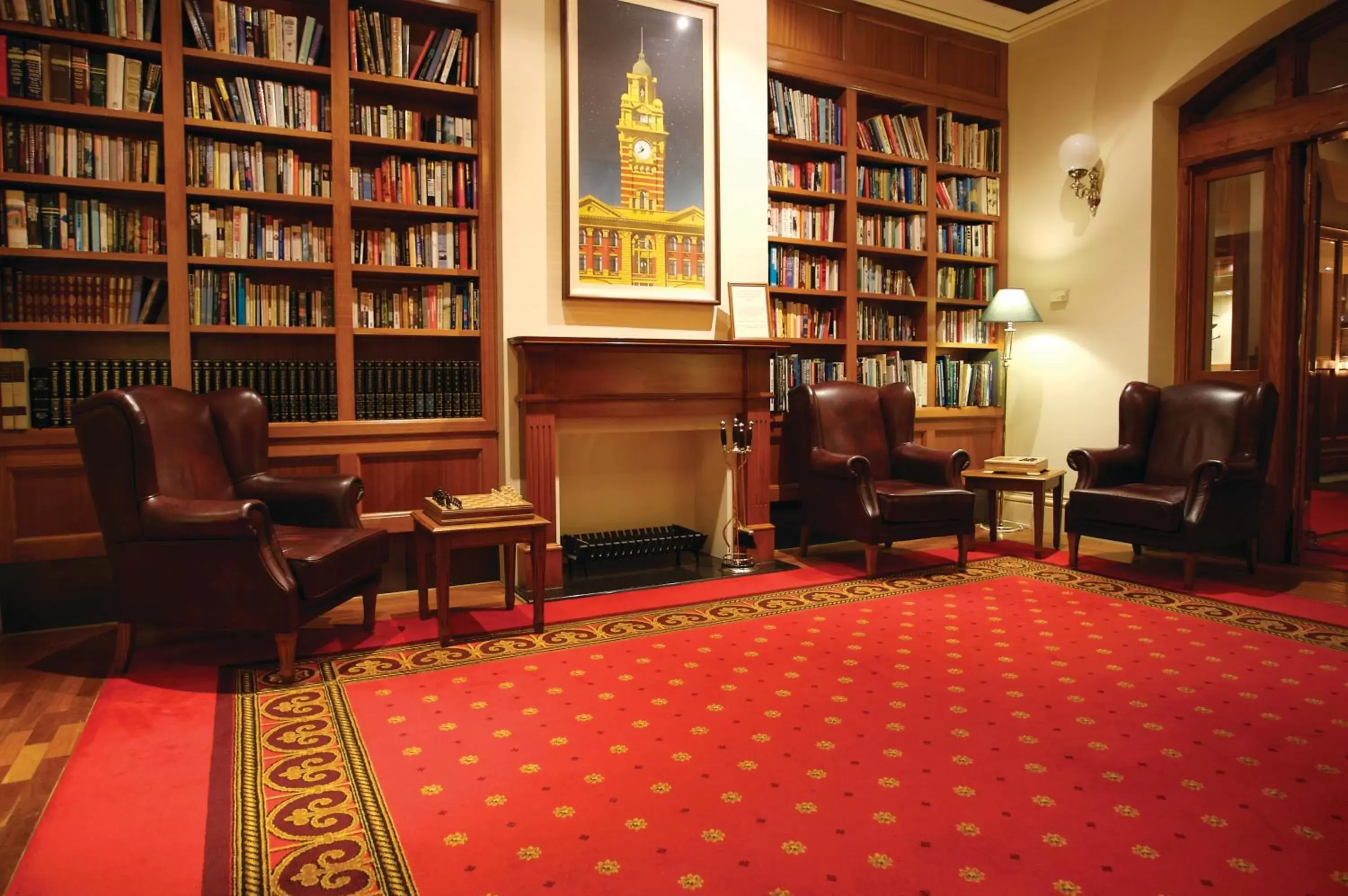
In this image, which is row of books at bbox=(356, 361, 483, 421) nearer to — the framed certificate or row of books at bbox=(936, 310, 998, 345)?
the framed certificate

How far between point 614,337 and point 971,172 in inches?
131

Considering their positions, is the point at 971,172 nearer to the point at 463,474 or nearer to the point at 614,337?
the point at 614,337

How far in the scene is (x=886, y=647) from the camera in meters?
3.35

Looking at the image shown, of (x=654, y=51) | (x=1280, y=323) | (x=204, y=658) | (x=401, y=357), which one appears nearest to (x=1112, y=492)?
(x=1280, y=323)

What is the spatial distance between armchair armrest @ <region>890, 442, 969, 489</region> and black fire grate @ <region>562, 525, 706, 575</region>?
4.53 feet

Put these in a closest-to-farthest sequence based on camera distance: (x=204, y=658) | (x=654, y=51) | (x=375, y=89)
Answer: (x=204, y=658) < (x=375, y=89) < (x=654, y=51)

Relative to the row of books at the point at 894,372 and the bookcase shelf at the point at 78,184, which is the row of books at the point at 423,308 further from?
the row of books at the point at 894,372

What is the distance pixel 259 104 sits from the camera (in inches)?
157

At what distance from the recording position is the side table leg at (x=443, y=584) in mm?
3373

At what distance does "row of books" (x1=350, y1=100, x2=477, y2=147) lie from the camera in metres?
4.20

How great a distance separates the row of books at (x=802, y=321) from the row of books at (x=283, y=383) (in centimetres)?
280

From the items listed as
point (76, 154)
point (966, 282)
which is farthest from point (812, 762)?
point (966, 282)

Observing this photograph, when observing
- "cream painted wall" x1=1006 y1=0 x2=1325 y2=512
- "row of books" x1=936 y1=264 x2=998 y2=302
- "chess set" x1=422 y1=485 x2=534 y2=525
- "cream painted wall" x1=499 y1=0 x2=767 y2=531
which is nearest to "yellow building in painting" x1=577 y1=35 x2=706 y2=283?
"cream painted wall" x1=499 y1=0 x2=767 y2=531

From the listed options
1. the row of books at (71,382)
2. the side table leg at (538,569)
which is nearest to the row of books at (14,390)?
the row of books at (71,382)
